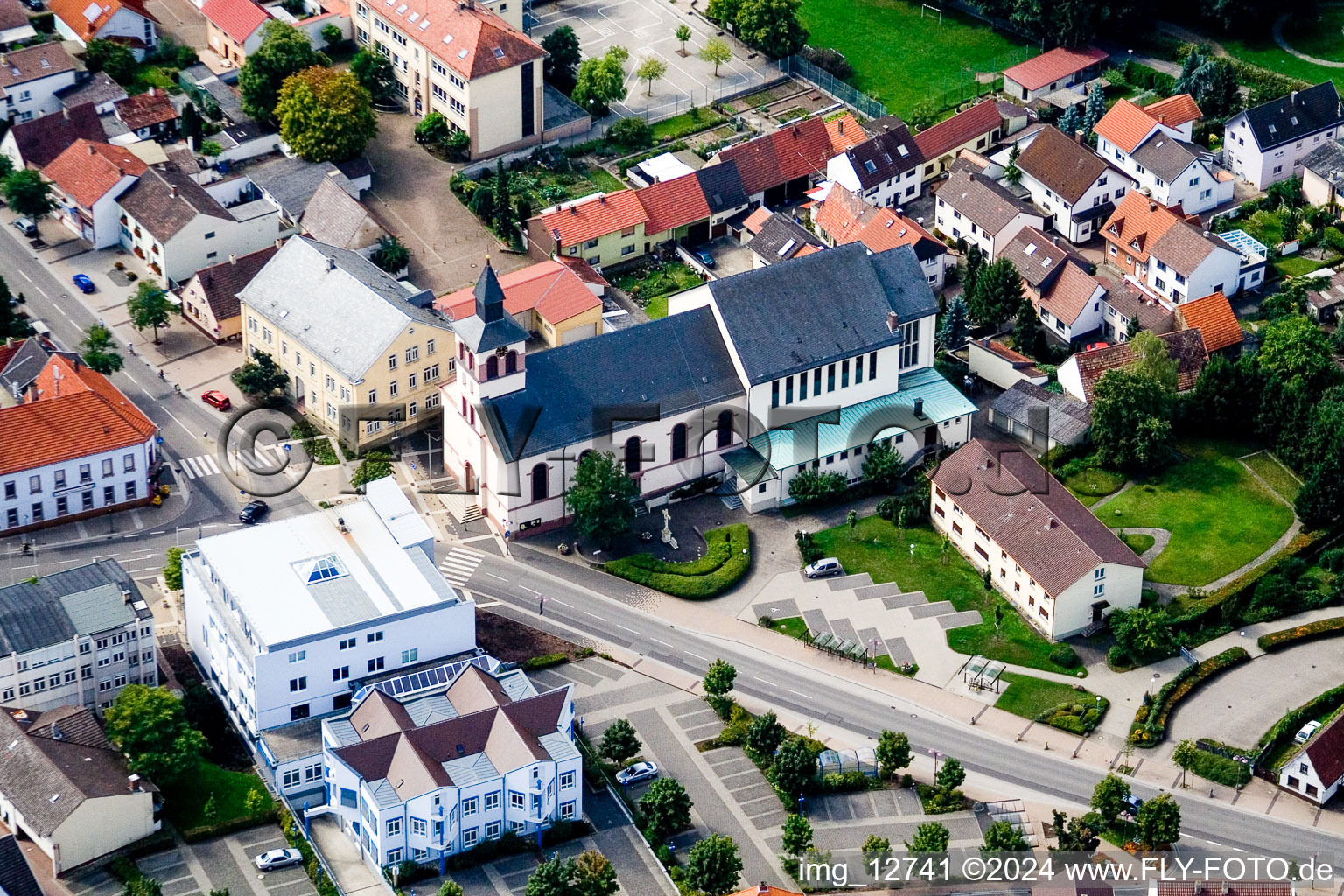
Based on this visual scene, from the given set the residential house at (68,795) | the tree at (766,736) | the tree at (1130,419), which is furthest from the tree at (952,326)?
the residential house at (68,795)

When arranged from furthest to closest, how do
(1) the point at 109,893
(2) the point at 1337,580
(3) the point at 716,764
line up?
1. (2) the point at 1337,580
2. (3) the point at 716,764
3. (1) the point at 109,893

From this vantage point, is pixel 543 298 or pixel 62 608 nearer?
pixel 62 608

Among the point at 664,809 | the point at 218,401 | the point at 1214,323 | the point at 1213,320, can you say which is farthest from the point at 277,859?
the point at 1213,320

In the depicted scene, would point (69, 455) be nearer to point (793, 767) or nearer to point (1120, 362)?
point (793, 767)

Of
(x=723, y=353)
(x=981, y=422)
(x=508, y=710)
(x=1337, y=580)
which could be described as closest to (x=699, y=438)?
(x=723, y=353)

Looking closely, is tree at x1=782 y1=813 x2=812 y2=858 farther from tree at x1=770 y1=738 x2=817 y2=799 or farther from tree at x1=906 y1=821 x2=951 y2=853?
tree at x1=906 y1=821 x2=951 y2=853

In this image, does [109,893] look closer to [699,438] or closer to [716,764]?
[716,764]

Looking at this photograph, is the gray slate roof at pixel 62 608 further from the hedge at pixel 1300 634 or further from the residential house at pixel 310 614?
the hedge at pixel 1300 634
